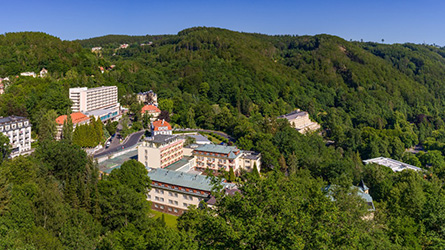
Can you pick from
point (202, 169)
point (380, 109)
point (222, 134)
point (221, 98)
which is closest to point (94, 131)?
point (202, 169)

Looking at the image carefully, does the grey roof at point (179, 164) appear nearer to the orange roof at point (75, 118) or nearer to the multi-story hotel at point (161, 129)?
the multi-story hotel at point (161, 129)

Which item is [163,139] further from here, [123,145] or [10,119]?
[10,119]

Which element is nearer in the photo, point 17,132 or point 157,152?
point 157,152

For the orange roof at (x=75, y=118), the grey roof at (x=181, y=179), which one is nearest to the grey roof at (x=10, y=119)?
the orange roof at (x=75, y=118)

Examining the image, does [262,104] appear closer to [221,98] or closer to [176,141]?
[221,98]

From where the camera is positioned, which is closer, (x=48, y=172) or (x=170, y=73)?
(x=48, y=172)

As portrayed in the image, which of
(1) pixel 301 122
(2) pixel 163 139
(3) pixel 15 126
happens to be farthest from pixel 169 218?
(1) pixel 301 122
